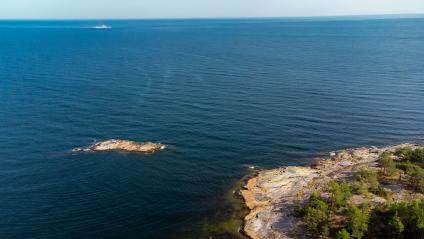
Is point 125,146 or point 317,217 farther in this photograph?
point 125,146

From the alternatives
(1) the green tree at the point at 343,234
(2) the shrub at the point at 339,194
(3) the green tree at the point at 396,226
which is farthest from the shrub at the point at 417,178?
(1) the green tree at the point at 343,234

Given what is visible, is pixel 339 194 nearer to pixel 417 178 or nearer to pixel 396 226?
pixel 396 226

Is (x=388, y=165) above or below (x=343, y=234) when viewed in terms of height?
above

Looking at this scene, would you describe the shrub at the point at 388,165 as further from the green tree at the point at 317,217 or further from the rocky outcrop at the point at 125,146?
the rocky outcrop at the point at 125,146

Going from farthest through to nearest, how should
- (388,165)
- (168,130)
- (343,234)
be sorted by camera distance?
1. (168,130)
2. (388,165)
3. (343,234)

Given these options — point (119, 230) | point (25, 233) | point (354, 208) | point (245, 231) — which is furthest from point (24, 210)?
point (354, 208)

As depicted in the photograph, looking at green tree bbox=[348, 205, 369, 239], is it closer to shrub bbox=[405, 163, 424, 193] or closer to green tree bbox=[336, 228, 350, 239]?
green tree bbox=[336, 228, 350, 239]

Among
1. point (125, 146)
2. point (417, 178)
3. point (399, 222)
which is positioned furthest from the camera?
point (125, 146)

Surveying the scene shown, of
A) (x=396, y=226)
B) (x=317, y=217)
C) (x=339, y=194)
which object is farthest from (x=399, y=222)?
(x=317, y=217)
